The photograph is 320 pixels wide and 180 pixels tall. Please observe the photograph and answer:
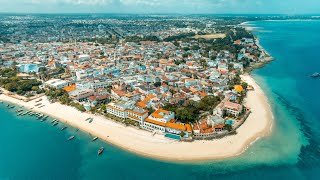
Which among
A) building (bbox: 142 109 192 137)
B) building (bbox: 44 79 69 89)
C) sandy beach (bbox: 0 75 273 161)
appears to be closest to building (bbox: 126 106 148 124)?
building (bbox: 142 109 192 137)

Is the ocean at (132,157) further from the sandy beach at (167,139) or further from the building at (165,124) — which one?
the building at (165,124)

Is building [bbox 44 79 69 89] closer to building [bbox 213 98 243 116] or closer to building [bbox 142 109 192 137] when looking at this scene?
building [bbox 142 109 192 137]

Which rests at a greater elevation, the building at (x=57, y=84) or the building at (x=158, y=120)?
the building at (x=158, y=120)

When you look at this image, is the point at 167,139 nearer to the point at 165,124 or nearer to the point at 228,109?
the point at 165,124

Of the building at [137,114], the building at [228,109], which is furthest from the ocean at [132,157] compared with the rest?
the building at [137,114]

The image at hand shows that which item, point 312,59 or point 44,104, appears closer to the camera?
point 44,104

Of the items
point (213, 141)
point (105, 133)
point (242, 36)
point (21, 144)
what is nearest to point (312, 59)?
point (242, 36)

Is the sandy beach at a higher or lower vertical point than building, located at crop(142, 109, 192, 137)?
lower

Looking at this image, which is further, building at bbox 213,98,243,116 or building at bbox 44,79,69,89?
building at bbox 44,79,69,89

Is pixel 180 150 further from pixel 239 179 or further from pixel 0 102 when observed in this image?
pixel 0 102
